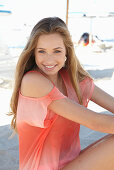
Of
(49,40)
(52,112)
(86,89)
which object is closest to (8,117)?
(86,89)

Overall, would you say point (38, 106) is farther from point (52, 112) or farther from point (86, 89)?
point (86, 89)

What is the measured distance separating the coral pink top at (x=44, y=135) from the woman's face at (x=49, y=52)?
16 centimetres

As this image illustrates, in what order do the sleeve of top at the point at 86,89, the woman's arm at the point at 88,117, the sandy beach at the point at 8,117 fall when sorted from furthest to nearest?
the sandy beach at the point at 8,117 < the sleeve of top at the point at 86,89 < the woman's arm at the point at 88,117

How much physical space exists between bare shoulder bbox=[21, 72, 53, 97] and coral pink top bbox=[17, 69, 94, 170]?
0.8 inches

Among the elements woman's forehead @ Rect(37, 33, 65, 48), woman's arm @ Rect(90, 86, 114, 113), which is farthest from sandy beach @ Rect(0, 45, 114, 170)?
woman's forehead @ Rect(37, 33, 65, 48)

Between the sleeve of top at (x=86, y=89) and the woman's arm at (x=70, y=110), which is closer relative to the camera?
the woman's arm at (x=70, y=110)

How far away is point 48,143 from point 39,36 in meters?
0.59

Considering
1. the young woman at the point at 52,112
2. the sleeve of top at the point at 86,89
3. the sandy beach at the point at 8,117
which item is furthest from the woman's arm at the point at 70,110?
the sandy beach at the point at 8,117

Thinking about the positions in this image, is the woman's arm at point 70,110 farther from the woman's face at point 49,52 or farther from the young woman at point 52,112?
the woman's face at point 49,52

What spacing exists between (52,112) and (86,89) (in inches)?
13.8

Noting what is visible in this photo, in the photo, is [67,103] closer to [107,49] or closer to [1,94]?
[1,94]

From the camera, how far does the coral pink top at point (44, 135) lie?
1.28m

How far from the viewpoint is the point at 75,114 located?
1.27 metres

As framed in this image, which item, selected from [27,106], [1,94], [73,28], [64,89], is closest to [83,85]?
[64,89]
